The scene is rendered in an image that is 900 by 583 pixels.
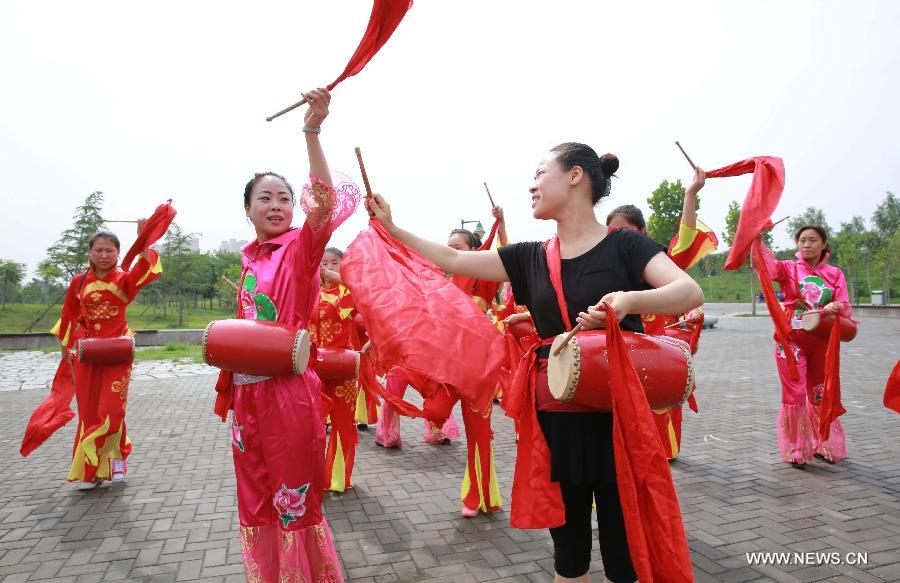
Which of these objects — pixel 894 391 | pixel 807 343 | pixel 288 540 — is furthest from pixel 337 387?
pixel 807 343

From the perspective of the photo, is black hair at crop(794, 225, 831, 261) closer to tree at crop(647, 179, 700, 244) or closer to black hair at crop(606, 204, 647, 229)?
black hair at crop(606, 204, 647, 229)

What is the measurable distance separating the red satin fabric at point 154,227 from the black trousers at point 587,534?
13.7 ft

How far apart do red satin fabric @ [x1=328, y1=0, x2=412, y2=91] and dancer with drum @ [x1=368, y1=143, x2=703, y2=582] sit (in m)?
0.88

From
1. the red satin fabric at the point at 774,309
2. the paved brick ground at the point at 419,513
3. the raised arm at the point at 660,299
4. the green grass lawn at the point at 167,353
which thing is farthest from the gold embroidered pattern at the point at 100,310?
the green grass lawn at the point at 167,353

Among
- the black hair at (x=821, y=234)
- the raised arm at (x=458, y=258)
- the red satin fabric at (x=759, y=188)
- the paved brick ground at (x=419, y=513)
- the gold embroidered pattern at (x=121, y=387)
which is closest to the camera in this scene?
the raised arm at (x=458, y=258)

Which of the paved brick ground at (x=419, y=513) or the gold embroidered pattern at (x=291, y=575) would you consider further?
the paved brick ground at (x=419, y=513)

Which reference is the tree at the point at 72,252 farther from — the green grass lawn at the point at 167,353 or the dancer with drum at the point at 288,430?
the dancer with drum at the point at 288,430

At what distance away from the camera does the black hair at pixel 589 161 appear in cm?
230

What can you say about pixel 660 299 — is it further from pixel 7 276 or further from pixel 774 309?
pixel 7 276

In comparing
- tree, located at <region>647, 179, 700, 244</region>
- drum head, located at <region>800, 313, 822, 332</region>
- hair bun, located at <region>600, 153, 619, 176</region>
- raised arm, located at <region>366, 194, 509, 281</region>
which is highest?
tree, located at <region>647, 179, 700, 244</region>

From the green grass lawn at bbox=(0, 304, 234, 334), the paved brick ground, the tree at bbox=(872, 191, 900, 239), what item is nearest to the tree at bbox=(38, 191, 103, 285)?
the green grass lawn at bbox=(0, 304, 234, 334)

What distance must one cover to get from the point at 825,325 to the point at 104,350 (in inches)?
246

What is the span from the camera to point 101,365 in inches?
188

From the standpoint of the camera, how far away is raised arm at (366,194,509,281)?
2.53m
